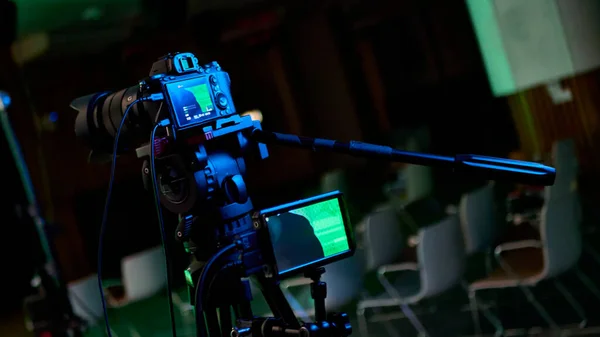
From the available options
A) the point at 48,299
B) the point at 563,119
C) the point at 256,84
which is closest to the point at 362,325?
the point at 48,299

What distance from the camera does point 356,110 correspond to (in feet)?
20.5

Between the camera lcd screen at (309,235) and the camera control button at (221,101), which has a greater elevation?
the camera control button at (221,101)

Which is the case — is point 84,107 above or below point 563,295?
above

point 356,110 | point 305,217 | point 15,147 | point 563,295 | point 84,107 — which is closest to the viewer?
point 305,217

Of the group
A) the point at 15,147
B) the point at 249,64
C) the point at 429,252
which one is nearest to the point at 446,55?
the point at 249,64

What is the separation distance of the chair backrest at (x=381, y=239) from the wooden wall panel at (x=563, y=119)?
157 centimetres

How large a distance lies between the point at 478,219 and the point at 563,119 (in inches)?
64.6

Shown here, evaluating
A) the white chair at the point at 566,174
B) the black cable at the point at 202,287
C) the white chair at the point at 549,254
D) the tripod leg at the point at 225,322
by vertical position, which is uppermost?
the black cable at the point at 202,287

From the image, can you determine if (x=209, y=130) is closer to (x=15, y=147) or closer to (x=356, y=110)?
(x=15, y=147)

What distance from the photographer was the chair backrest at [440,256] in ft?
10.6

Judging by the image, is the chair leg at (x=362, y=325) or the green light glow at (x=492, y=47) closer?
the chair leg at (x=362, y=325)

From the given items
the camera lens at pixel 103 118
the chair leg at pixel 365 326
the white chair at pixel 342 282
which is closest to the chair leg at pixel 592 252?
the chair leg at pixel 365 326

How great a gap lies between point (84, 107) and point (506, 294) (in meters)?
3.07

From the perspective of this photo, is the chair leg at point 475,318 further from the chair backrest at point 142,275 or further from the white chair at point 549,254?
the chair backrest at point 142,275
